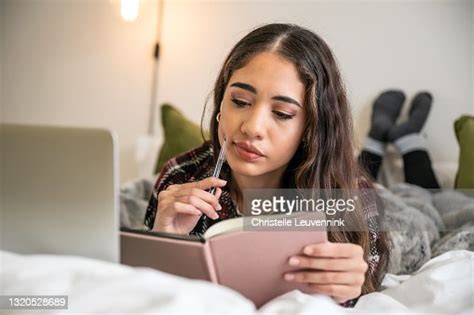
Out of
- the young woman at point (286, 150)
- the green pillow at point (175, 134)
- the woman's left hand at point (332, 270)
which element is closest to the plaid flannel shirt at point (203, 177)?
the young woman at point (286, 150)

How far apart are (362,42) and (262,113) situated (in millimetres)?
352

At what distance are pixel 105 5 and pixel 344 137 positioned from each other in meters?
0.46

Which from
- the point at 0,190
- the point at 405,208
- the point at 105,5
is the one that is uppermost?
the point at 105,5

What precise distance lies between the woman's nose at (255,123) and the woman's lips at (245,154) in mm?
22

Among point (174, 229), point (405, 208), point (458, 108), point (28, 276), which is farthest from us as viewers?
point (458, 108)

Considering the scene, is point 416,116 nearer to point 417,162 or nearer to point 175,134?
point 417,162

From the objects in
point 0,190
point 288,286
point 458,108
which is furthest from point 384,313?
point 458,108

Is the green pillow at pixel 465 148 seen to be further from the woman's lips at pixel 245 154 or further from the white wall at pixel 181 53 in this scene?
the woman's lips at pixel 245 154

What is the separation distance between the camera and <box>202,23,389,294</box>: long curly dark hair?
51 cm

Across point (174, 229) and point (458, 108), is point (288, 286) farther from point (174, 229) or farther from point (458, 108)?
point (458, 108)

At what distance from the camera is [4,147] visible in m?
0.36

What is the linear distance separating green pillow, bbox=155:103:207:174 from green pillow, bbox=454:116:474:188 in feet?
1.50

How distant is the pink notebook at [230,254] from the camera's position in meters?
0.40

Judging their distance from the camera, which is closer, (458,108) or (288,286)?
(288,286)
